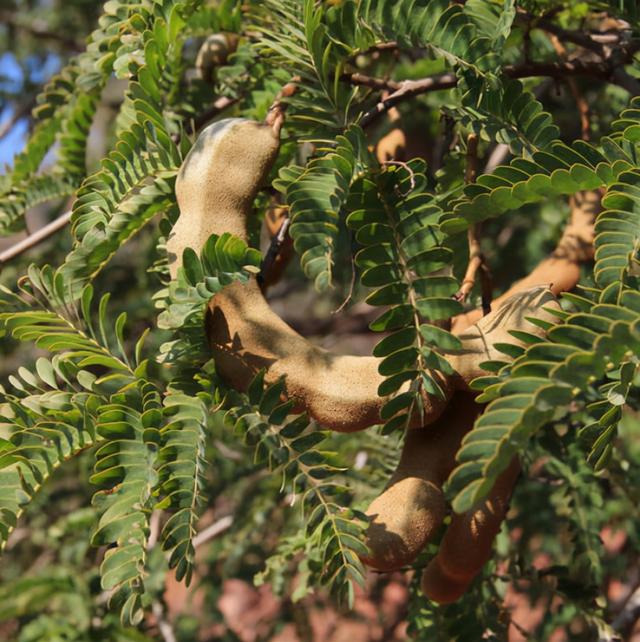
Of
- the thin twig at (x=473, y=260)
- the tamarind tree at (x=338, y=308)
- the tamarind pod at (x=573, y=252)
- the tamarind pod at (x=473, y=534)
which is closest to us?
the tamarind tree at (x=338, y=308)

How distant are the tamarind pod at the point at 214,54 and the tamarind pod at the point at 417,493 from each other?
0.79 m

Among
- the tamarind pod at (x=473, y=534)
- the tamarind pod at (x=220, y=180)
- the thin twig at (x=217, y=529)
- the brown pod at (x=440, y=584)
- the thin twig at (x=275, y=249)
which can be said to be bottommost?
the thin twig at (x=217, y=529)

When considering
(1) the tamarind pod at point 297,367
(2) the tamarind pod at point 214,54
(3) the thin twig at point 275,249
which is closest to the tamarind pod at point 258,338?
(1) the tamarind pod at point 297,367

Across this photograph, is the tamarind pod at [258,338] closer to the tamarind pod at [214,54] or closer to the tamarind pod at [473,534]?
the tamarind pod at [473,534]

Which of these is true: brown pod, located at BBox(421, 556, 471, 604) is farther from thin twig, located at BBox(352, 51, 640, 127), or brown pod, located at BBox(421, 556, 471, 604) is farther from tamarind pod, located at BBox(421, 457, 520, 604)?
thin twig, located at BBox(352, 51, 640, 127)

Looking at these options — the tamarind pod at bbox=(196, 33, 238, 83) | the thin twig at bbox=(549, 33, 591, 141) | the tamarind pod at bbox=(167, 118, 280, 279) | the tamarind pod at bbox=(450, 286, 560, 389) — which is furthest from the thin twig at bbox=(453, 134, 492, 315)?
the tamarind pod at bbox=(196, 33, 238, 83)

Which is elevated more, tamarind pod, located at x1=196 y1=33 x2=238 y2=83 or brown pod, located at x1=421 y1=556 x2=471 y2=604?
tamarind pod, located at x1=196 y1=33 x2=238 y2=83

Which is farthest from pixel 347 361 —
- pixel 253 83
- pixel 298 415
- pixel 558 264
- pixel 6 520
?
pixel 253 83

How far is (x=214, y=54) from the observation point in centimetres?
149

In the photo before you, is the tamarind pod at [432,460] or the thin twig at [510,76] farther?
the thin twig at [510,76]

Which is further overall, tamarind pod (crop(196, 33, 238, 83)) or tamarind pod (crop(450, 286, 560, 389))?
tamarind pod (crop(196, 33, 238, 83))

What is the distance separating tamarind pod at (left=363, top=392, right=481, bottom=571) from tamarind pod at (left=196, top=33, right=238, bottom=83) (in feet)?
2.58

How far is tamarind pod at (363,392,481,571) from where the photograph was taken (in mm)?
911

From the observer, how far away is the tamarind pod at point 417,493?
0.91 meters
